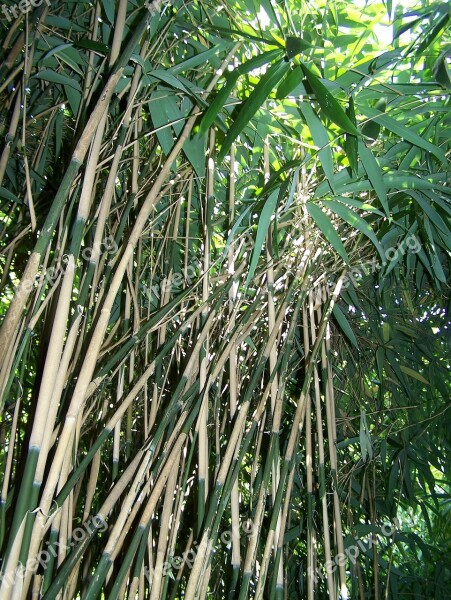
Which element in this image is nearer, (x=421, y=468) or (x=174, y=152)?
(x=174, y=152)

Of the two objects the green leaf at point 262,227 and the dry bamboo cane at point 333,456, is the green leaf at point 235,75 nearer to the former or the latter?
the green leaf at point 262,227

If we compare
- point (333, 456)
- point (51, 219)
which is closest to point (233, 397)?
point (333, 456)

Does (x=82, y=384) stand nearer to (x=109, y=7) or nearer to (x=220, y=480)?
(x=220, y=480)

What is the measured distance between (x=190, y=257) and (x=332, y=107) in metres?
0.67

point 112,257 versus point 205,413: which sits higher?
point 112,257

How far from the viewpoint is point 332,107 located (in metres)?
0.71

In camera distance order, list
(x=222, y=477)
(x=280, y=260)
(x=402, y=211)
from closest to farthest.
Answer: (x=222, y=477), (x=280, y=260), (x=402, y=211)

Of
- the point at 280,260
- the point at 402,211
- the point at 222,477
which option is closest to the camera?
the point at 222,477

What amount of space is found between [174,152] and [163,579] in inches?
24.1

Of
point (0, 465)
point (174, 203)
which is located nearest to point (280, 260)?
point (174, 203)

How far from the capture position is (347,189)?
0.93 metres

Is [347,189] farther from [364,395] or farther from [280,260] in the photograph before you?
[364,395]

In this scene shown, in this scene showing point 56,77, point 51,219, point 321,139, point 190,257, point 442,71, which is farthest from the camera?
point 190,257

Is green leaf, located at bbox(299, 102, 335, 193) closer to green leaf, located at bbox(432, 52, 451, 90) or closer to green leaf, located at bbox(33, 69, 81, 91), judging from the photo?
green leaf, located at bbox(432, 52, 451, 90)
